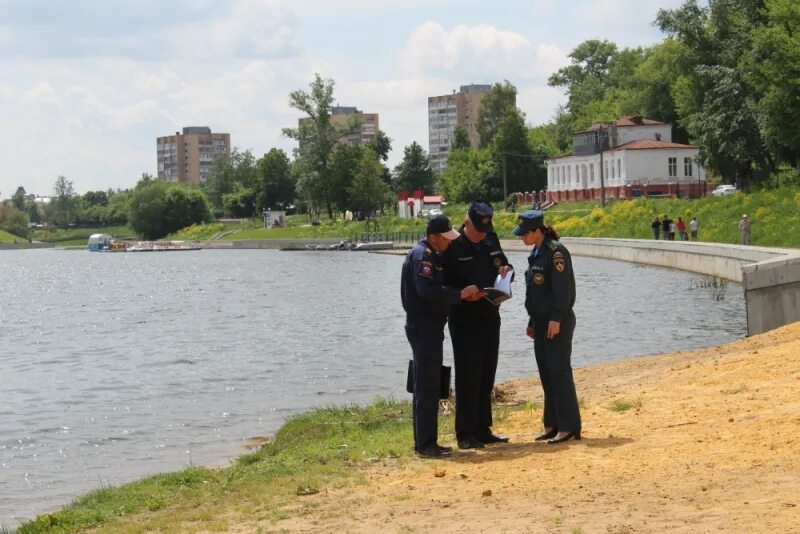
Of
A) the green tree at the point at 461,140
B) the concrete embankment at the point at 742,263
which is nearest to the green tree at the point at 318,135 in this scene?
the green tree at the point at 461,140

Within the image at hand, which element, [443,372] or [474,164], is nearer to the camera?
[443,372]

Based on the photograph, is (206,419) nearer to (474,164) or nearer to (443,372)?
(443,372)

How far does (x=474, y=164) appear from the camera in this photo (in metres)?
137

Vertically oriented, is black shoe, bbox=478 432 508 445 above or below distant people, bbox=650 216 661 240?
below

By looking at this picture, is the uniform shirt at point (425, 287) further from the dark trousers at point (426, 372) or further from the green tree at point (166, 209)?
the green tree at point (166, 209)

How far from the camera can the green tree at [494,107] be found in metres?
158

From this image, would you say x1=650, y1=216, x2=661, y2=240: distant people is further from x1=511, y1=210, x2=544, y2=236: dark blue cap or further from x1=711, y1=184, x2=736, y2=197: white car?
x1=511, y1=210, x2=544, y2=236: dark blue cap

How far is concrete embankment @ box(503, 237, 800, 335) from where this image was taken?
74.5ft

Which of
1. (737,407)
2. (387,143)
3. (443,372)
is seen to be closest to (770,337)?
(737,407)

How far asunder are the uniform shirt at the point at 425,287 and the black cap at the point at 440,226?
0.19m

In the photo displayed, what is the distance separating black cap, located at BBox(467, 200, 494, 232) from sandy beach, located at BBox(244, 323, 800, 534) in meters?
2.01

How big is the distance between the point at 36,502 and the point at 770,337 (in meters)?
10.9

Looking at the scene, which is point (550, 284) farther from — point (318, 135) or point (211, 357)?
point (318, 135)

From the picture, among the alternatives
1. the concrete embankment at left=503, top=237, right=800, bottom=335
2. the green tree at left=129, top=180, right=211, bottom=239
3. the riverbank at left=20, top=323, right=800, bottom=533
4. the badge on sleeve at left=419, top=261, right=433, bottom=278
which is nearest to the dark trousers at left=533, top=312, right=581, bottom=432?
the riverbank at left=20, top=323, right=800, bottom=533
